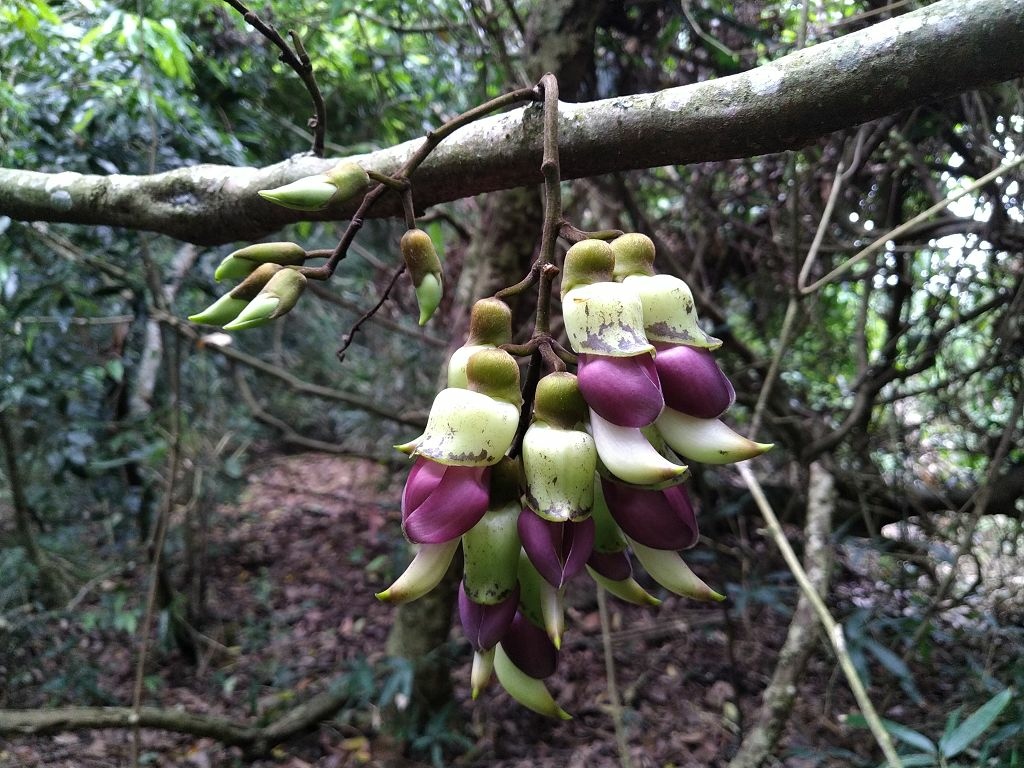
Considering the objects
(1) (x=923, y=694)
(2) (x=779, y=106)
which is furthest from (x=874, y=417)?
(2) (x=779, y=106)

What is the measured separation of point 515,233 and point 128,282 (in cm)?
142

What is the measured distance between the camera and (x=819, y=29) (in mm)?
2193

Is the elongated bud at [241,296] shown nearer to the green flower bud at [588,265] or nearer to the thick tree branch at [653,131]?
the thick tree branch at [653,131]

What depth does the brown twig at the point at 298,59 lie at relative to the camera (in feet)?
2.64

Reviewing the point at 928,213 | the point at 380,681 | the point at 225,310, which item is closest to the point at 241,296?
the point at 225,310

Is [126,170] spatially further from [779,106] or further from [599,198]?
[779,106]

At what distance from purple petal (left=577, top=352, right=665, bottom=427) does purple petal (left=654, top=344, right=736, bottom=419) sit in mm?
48

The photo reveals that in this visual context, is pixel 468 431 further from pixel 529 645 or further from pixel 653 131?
pixel 653 131

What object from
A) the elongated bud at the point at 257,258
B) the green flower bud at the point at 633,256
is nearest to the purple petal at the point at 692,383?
the green flower bud at the point at 633,256

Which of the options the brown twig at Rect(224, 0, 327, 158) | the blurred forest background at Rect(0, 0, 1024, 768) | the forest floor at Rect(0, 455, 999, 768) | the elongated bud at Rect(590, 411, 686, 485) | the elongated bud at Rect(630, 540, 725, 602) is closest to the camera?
the elongated bud at Rect(590, 411, 686, 485)

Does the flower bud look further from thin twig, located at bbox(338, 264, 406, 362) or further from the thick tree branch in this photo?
the thick tree branch

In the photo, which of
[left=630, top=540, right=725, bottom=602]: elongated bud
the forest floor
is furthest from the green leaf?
[left=630, top=540, right=725, bottom=602]: elongated bud

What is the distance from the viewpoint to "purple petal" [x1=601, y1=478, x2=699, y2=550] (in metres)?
0.63

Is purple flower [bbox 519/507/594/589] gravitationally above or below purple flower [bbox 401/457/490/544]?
below
